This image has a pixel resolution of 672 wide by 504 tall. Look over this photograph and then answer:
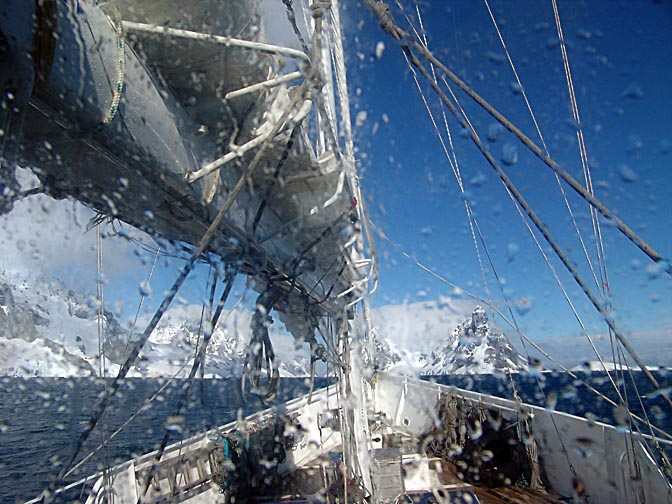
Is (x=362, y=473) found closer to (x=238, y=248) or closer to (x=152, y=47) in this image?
(x=238, y=248)

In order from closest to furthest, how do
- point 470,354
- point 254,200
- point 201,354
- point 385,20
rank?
point 385,20 → point 201,354 → point 254,200 → point 470,354

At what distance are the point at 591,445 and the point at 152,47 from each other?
22.9 feet

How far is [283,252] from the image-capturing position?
14.3 feet

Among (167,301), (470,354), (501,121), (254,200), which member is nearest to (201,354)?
(167,301)

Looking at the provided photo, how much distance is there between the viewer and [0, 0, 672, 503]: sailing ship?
1861mm

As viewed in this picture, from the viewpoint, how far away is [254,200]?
12.2 feet

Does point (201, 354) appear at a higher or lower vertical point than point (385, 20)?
lower

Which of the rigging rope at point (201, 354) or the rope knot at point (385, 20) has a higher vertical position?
the rope knot at point (385, 20)

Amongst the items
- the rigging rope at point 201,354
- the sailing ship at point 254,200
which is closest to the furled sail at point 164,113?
the sailing ship at point 254,200

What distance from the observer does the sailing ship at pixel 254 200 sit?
186 cm

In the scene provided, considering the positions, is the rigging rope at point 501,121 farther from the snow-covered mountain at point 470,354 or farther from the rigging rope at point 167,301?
the snow-covered mountain at point 470,354

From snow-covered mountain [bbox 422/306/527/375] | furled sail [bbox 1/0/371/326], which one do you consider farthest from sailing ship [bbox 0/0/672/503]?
snow-covered mountain [bbox 422/306/527/375]

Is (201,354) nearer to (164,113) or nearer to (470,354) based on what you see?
(164,113)

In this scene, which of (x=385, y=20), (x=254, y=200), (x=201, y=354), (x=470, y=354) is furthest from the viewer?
(x=470, y=354)
